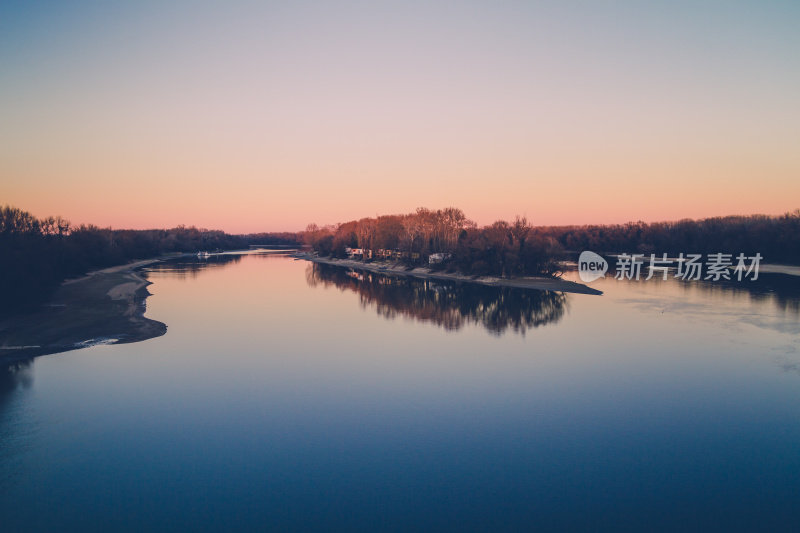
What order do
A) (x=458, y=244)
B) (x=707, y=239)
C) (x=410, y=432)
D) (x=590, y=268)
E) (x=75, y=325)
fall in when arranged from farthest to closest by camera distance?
(x=707, y=239), (x=590, y=268), (x=458, y=244), (x=75, y=325), (x=410, y=432)

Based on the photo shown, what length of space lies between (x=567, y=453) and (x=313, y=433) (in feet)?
20.1

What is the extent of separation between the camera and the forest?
49.4 meters

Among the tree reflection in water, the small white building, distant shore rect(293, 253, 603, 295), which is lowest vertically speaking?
the tree reflection in water

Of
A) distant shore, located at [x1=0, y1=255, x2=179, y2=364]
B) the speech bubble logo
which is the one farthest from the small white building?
distant shore, located at [x1=0, y1=255, x2=179, y2=364]

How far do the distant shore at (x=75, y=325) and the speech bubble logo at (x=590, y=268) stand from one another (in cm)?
4296

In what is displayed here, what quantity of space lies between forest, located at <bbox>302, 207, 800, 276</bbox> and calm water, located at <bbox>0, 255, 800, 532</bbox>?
25.6 metres

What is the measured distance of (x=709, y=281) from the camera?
4734cm

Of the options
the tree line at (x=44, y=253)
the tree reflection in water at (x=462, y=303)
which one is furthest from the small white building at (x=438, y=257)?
the tree line at (x=44, y=253)

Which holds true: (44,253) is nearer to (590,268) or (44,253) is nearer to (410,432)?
(410,432)

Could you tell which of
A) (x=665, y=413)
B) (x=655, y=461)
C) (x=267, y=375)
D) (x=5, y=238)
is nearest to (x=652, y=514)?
(x=655, y=461)

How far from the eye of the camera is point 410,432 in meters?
11.4

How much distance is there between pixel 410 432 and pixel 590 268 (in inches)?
2401

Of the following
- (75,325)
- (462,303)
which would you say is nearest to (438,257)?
(462,303)

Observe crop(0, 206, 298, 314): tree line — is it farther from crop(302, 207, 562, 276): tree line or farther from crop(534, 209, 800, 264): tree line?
crop(534, 209, 800, 264): tree line
